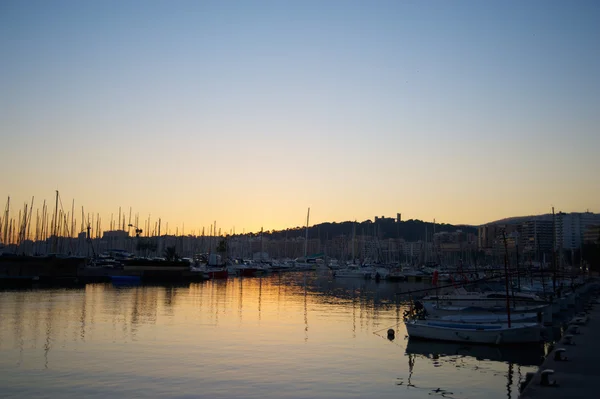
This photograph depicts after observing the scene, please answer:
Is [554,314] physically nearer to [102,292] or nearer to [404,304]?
[404,304]

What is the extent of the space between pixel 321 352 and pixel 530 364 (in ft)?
29.0

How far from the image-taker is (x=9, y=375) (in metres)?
19.9

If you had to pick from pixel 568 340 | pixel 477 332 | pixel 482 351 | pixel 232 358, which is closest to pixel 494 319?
pixel 477 332

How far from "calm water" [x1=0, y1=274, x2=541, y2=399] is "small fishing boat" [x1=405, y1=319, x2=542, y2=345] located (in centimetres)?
72

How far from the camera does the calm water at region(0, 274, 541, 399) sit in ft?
62.1

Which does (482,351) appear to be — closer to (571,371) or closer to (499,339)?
(499,339)

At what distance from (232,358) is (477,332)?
12.1 metres

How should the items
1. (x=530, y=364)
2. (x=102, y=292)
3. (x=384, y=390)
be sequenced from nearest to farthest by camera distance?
(x=384, y=390) < (x=530, y=364) < (x=102, y=292)

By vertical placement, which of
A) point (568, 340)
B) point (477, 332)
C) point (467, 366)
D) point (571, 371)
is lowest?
point (467, 366)

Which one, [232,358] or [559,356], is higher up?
[559,356]

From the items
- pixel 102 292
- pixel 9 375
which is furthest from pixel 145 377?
pixel 102 292

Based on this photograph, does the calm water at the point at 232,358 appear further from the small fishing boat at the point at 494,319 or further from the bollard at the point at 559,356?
the small fishing boat at the point at 494,319

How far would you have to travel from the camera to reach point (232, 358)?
2395cm

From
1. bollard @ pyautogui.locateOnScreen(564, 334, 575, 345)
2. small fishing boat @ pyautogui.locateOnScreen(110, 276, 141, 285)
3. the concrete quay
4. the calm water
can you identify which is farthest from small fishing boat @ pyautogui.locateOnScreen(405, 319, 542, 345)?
small fishing boat @ pyautogui.locateOnScreen(110, 276, 141, 285)
